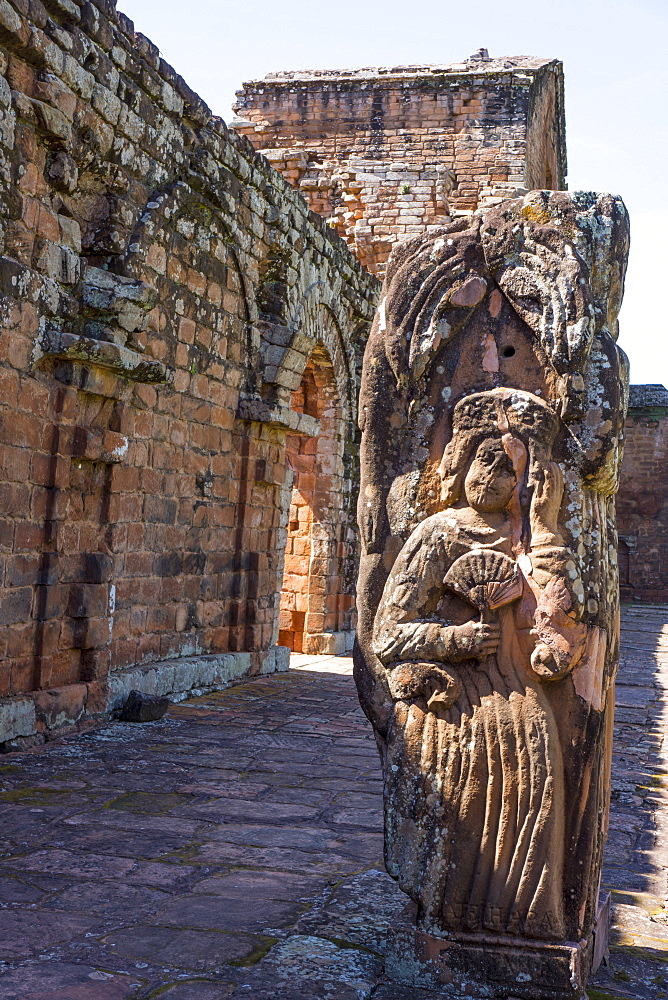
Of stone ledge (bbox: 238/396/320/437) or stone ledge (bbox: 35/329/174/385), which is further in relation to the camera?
stone ledge (bbox: 238/396/320/437)

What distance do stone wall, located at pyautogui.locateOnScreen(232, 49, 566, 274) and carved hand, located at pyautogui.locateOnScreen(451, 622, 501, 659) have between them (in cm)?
1288

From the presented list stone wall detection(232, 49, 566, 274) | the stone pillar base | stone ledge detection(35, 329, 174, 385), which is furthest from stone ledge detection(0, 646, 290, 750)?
stone wall detection(232, 49, 566, 274)

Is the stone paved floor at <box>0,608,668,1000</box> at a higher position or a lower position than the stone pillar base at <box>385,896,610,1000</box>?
lower

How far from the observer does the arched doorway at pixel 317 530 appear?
11.8m

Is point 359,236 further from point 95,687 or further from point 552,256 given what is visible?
point 552,256

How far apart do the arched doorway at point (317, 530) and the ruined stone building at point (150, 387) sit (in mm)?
28

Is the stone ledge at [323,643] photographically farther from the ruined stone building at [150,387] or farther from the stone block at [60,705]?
the stone block at [60,705]

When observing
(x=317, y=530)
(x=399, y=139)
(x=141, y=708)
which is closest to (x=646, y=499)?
(x=399, y=139)

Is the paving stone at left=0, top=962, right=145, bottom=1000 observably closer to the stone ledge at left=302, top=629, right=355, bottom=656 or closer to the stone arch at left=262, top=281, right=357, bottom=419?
the stone arch at left=262, top=281, right=357, bottom=419

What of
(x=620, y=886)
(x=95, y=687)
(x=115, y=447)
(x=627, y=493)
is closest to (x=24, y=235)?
(x=115, y=447)

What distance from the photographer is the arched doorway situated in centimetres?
1177

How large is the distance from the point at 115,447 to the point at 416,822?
4455mm

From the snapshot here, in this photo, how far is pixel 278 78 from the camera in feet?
54.5

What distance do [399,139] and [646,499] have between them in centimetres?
1159
